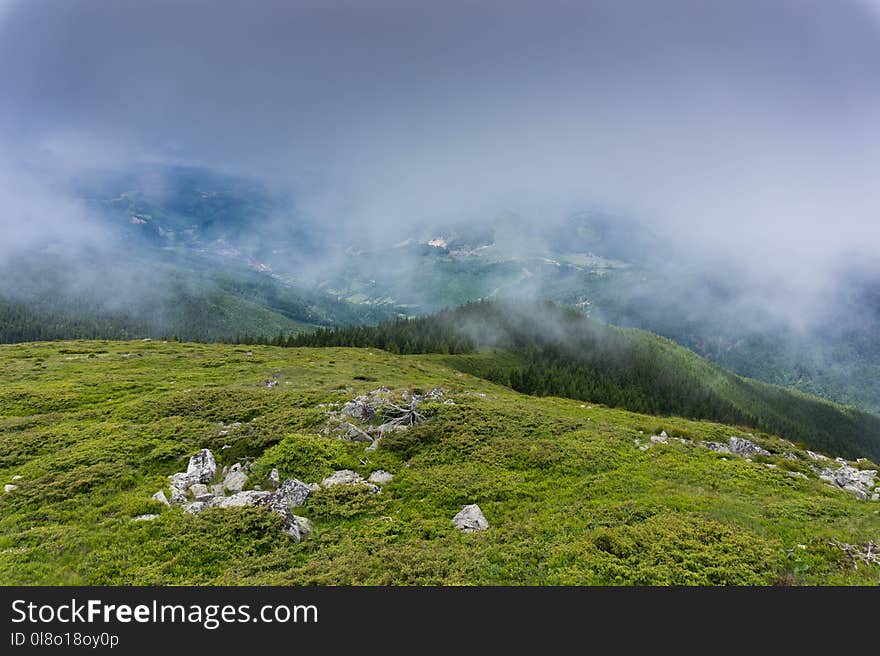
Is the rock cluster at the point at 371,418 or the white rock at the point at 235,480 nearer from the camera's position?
the white rock at the point at 235,480

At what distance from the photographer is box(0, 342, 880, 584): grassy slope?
15.0 meters

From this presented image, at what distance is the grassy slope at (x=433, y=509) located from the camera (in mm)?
14992

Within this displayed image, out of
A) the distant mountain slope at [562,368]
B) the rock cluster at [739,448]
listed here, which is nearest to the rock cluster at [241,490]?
the rock cluster at [739,448]

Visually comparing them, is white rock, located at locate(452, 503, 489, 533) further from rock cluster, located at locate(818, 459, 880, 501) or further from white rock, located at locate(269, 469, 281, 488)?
rock cluster, located at locate(818, 459, 880, 501)

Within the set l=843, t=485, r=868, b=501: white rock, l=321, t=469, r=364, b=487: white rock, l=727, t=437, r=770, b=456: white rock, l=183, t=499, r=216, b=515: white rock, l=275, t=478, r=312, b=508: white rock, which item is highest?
l=843, t=485, r=868, b=501: white rock

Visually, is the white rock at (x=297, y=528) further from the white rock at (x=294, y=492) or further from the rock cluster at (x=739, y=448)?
the rock cluster at (x=739, y=448)

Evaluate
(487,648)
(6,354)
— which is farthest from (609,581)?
(6,354)

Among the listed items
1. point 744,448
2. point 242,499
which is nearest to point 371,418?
point 242,499

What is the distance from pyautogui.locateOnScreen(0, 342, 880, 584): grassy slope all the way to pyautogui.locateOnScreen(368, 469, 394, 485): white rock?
737 millimetres

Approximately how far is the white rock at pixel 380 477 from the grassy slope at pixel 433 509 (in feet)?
2.42

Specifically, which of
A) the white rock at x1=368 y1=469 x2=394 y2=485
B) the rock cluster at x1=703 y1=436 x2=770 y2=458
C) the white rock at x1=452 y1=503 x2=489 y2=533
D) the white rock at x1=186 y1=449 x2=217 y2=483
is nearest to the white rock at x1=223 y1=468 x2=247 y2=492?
the white rock at x1=186 y1=449 x2=217 y2=483

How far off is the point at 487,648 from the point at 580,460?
57.9ft

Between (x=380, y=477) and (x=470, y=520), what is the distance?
301 inches

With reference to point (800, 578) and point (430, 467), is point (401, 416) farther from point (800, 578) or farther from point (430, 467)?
point (800, 578)
